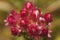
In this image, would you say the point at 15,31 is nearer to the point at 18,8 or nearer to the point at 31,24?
the point at 31,24

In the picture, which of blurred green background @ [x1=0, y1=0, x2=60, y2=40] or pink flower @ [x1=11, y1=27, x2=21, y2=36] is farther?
blurred green background @ [x1=0, y1=0, x2=60, y2=40]

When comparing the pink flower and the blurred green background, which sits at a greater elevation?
the blurred green background

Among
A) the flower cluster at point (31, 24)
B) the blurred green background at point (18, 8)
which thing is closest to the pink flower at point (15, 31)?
the flower cluster at point (31, 24)

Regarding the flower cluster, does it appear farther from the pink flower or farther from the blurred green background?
the blurred green background

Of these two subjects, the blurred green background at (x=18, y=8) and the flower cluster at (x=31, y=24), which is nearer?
the flower cluster at (x=31, y=24)

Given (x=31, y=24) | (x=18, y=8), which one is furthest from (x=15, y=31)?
(x=18, y=8)

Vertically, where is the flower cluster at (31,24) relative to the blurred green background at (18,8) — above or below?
below

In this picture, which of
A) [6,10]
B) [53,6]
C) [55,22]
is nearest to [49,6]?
[53,6]

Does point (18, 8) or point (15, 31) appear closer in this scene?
point (15, 31)

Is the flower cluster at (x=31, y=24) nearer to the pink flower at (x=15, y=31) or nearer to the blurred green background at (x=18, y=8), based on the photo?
the pink flower at (x=15, y=31)

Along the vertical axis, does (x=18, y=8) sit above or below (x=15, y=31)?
above

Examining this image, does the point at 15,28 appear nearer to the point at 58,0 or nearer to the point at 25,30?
the point at 25,30

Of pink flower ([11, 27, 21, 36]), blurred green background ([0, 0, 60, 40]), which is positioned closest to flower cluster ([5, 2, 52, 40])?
pink flower ([11, 27, 21, 36])
